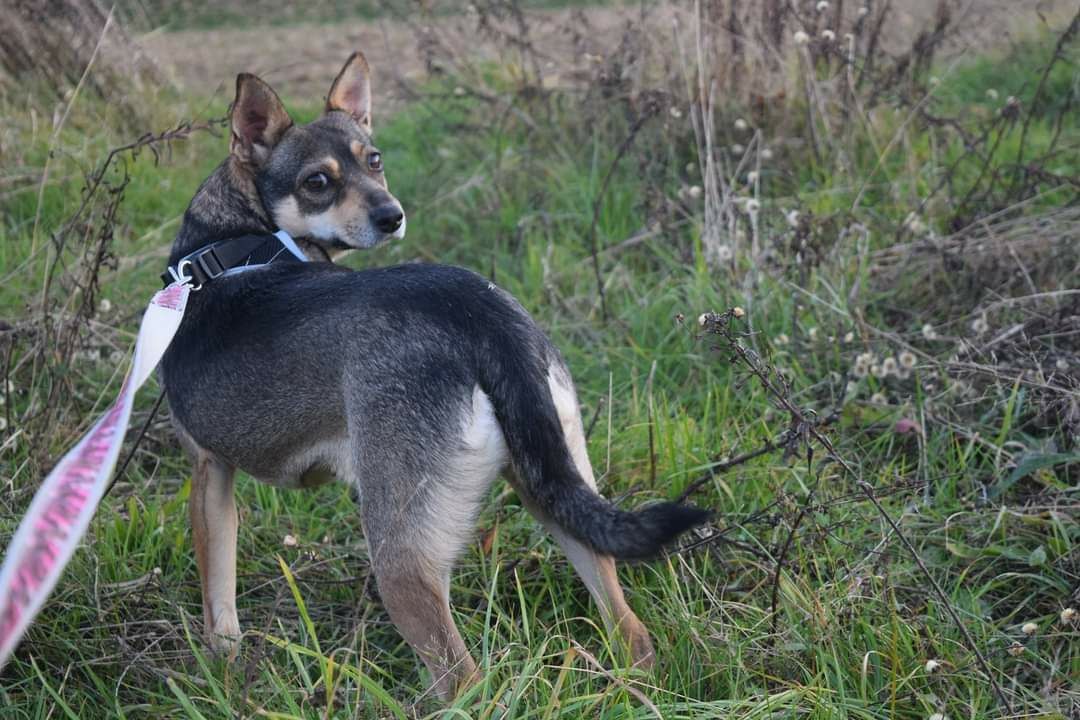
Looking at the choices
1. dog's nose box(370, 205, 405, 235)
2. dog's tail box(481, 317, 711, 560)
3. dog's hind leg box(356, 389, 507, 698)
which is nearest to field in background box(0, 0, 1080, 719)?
dog's hind leg box(356, 389, 507, 698)

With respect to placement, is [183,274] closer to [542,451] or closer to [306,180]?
[306,180]

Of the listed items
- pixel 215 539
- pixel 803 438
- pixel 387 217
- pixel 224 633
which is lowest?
pixel 224 633

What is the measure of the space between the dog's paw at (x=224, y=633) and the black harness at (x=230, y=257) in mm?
936

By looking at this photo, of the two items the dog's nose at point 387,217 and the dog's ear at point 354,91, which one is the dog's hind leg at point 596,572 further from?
the dog's ear at point 354,91

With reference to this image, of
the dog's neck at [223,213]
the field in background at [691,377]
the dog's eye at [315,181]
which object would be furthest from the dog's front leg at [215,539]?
the dog's eye at [315,181]

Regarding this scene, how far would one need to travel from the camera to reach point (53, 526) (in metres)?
1.55

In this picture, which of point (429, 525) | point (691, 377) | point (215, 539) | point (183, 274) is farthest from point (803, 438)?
point (183, 274)

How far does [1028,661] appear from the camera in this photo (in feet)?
8.61

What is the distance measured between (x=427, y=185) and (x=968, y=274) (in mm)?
2856

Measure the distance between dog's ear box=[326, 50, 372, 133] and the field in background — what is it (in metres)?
0.59

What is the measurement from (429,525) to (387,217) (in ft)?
3.87

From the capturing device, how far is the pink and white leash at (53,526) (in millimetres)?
1453

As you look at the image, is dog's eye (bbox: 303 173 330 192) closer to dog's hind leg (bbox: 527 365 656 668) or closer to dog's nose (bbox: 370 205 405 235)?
dog's nose (bbox: 370 205 405 235)

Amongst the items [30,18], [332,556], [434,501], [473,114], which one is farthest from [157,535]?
[30,18]
